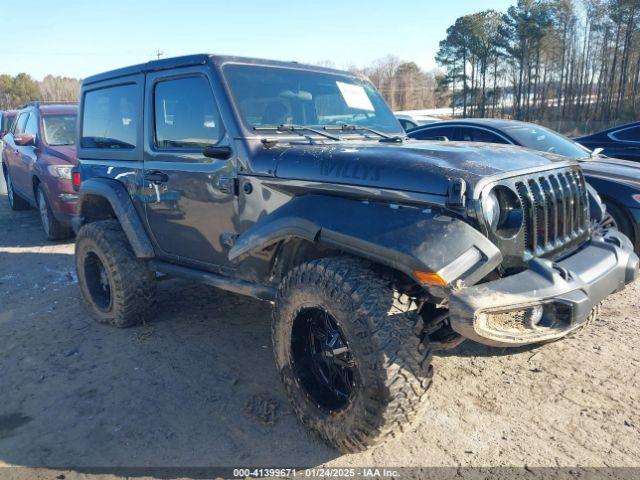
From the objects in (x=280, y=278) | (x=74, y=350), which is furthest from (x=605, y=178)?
(x=74, y=350)

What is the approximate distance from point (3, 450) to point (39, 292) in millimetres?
2894

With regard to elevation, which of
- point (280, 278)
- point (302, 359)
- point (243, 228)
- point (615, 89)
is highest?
point (243, 228)

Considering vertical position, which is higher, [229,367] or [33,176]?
[33,176]

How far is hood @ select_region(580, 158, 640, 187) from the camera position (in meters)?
5.43

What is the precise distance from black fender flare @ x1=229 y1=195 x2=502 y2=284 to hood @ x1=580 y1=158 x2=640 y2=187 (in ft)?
12.8

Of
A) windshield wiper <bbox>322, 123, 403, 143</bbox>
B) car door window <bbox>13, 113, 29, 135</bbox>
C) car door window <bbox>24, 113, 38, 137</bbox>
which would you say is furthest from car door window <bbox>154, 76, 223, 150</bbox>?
car door window <bbox>13, 113, 29, 135</bbox>

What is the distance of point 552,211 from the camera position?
113 inches

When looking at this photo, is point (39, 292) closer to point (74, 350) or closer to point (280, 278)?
point (74, 350)

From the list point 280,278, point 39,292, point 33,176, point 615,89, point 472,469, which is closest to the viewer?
point 472,469

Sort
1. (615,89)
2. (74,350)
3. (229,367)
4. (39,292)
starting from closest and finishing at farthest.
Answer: (229,367) → (74,350) → (39,292) → (615,89)

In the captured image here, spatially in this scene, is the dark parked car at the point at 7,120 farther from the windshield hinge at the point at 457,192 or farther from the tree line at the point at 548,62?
the tree line at the point at 548,62

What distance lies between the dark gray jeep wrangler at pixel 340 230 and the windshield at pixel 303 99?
0.04 feet

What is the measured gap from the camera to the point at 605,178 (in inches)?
217

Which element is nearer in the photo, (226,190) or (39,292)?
(226,190)
